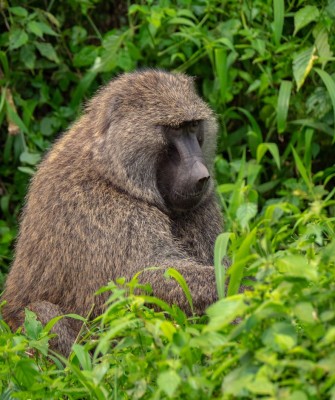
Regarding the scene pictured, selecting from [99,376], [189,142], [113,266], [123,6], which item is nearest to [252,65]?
[123,6]

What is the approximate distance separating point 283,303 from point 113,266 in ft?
5.30

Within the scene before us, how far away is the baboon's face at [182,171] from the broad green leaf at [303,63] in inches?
41.6

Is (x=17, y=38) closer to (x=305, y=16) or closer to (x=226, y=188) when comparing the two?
(x=226, y=188)

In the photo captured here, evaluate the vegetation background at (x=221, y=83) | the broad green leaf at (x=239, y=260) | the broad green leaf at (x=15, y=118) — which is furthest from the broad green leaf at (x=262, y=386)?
the broad green leaf at (x=15, y=118)

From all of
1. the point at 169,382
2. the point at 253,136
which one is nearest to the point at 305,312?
the point at 169,382

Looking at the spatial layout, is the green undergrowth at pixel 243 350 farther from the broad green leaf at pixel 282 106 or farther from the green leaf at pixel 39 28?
the green leaf at pixel 39 28

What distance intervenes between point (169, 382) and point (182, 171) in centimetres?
179

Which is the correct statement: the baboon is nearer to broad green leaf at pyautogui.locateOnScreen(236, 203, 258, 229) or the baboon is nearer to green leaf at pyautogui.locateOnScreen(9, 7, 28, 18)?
broad green leaf at pyautogui.locateOnScreen(236, 203, 258, 229)

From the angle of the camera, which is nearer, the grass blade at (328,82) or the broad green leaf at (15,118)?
the grass blade at (328,82)

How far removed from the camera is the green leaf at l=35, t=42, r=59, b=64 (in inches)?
240

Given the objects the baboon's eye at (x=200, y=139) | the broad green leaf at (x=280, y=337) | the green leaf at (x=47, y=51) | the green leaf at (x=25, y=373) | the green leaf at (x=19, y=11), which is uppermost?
the green leaf at (x=19, y=11)

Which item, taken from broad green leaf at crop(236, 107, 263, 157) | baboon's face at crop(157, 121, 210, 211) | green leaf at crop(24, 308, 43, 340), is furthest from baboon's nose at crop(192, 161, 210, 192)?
broad green leaf at crop(236, 107, 263, 157)

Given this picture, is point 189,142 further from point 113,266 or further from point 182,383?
point 182,383

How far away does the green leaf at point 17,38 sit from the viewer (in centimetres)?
587
